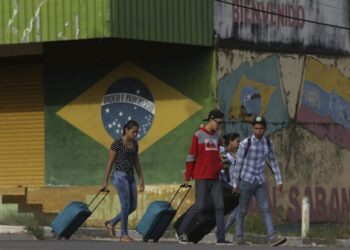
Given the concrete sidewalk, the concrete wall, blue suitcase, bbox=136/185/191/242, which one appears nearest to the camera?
blue suitcase, bbox=136/185/191/242

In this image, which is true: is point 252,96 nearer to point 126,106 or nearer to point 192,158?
point 126,106

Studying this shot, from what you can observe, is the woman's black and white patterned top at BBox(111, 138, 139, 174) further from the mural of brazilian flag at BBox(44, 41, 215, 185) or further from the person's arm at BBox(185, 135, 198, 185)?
the mural of brazilian flag at BBox(44, 41, 215, 185)

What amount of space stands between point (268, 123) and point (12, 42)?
5009 mm

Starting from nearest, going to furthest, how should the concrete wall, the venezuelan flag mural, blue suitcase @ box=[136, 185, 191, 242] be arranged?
blue suitcase @ box=[136, 185, 191, 242]
the concrete wall
the venezuelan flag mural

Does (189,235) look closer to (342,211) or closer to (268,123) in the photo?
(268,123)

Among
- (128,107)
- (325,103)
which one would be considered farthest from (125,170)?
(325,103)

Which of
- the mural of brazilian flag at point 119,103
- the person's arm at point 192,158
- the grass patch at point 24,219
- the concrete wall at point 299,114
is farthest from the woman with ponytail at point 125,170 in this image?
the concrete wall at point 299,114

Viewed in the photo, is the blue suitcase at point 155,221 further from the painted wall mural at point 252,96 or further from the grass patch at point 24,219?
the painted wall mural at point 252,96

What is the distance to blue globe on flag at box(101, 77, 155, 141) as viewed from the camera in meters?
19.3

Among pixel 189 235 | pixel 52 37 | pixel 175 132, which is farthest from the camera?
pixel 175 132

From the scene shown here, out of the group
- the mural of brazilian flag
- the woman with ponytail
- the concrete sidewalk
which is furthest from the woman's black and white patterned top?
the mural of brazilian flag

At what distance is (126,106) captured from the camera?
19500mm

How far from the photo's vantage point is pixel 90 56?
19.9 metres

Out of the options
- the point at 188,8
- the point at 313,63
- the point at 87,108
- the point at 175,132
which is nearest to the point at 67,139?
the point at 87,108
